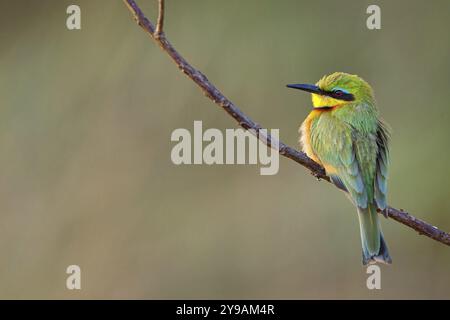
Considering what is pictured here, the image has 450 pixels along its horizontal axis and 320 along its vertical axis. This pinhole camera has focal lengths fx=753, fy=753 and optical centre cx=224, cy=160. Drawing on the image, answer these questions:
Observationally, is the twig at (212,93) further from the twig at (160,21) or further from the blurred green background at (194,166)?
the blurred green background at (194,166)

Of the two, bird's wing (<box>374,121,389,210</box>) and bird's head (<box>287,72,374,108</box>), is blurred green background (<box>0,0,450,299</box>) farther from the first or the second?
bird's wing (<box>374,121,389,210</box>)

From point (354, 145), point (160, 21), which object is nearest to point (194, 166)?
point (354, 145)

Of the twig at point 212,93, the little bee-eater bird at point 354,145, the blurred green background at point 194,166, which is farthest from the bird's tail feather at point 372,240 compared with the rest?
the blurred green background at point 194,166

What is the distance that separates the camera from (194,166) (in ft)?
20.1

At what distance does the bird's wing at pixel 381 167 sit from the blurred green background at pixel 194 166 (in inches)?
89.2

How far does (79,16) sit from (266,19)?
156 centimetres

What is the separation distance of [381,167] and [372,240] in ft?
1.17

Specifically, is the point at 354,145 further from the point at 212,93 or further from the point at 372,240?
the point at 212,93

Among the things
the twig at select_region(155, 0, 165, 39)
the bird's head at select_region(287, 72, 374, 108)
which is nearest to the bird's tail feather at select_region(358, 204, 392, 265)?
the bird's head at select_region(287, 72, 374, 108)

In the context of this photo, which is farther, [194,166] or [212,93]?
[194,166]

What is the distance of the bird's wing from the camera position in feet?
11.6

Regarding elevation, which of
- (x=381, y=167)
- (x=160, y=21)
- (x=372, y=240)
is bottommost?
(x=372, y=240)

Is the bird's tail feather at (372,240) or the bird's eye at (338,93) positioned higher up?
the bird's eye at (338,93)

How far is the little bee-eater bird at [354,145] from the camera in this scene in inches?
140
